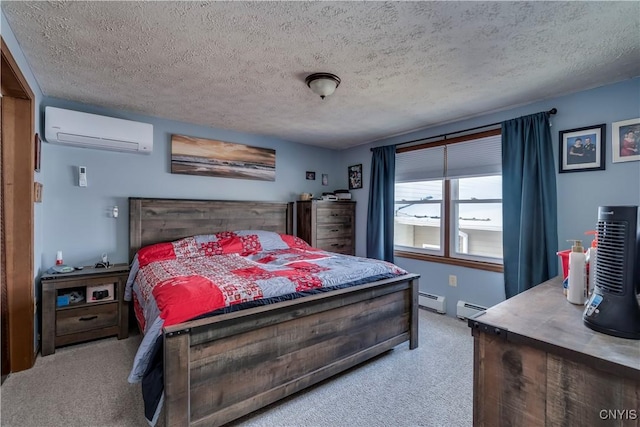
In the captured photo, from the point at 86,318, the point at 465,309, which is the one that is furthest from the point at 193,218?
the point at 465,309

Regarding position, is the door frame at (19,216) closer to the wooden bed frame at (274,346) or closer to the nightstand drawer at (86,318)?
the nightstand drawer at (86,318)

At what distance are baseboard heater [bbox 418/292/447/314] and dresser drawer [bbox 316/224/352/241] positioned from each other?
140 centimetres

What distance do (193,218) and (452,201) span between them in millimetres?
3118

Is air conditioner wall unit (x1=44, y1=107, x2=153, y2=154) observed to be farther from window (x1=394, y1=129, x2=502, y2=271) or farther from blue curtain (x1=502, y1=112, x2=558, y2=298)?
blue curtain (x1=502, y1=112, x2=558, y2=298)

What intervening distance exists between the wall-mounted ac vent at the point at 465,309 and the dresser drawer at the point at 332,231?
1.81 metres

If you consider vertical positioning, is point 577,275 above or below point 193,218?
below

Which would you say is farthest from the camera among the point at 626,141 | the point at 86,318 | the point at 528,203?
the point at 528,203

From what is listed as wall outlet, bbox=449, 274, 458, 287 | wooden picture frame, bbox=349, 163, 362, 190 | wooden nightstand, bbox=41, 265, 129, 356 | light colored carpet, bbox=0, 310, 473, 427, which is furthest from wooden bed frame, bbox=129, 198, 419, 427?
wooden picture frame, bbox=349, 163, 362, 190

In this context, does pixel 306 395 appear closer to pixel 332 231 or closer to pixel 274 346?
pixel 274 346

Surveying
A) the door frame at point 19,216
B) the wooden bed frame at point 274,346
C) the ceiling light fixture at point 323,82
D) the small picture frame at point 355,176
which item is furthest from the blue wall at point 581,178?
the door frame at point 19,216

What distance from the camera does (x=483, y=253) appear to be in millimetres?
3293

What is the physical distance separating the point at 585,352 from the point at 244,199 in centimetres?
371

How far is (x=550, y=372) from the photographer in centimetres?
89

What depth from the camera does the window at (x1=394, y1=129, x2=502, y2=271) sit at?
3.20m
